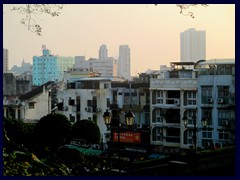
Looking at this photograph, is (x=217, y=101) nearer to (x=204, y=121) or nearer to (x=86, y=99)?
(x=204, y=121)

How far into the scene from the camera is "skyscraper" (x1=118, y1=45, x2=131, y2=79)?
19.4 ft

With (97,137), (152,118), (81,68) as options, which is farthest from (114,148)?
(81,68)

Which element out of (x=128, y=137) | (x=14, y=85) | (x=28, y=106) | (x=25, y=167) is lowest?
(x=25, y=167)

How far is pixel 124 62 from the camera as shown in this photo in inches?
239

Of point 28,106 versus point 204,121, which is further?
point 28,106

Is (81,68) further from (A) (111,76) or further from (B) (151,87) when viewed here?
(B) (151,87)

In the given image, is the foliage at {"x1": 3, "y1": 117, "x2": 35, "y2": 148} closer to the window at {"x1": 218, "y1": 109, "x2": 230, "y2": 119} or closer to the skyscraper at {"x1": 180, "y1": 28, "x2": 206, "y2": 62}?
the skyscraper at {"x1": 180, "y1": 28, "x2": 206, "y2": 62}

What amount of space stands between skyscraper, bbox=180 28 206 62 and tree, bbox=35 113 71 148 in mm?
1820

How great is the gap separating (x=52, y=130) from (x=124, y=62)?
1429mm

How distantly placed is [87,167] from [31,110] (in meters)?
1.29

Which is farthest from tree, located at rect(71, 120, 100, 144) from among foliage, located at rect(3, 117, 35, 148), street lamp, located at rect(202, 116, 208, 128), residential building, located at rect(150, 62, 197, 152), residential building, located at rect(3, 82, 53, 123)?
street lamp, located at rect(202, 116, 208, 128)

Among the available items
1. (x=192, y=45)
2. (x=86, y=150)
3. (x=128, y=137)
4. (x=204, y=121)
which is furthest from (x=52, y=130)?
(x=192, y=45)

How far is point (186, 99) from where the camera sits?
20.9 ft

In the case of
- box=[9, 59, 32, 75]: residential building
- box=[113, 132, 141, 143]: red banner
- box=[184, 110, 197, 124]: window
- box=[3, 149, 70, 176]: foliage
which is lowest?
box=[3, 149, 70, 176]: foliage
